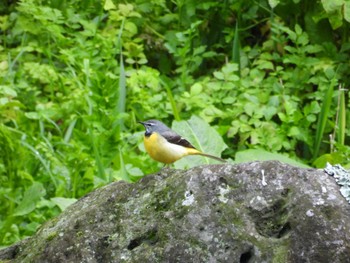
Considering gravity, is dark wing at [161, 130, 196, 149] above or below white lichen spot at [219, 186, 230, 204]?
below

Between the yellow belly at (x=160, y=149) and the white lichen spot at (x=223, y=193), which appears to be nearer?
the white lichen spot at (x=223, y=193)

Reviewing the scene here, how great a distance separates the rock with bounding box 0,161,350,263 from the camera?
268 cm

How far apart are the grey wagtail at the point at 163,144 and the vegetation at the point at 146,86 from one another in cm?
62

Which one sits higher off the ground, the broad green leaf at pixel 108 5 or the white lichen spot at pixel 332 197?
the white lichen spot at pixel 332 197

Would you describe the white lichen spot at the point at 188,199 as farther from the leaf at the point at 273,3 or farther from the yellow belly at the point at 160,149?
the leaf at the point at 273,3

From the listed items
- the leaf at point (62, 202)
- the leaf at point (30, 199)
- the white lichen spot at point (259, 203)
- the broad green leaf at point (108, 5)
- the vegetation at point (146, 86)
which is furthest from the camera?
the broad green leaf at point (108, 5)

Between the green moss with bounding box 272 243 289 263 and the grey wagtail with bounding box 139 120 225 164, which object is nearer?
the green moss with bounding box 272 243 289 263

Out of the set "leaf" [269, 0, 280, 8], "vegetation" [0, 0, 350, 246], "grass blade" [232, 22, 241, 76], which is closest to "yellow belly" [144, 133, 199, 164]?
"vegetation" [0, 0, 350, 246]

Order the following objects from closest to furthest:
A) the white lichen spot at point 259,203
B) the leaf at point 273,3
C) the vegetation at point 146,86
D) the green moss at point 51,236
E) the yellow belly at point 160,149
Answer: the white lichen spot at point 259,203
the green moss at point 51,236
the yellow belly at point 160,149
the vegetation at point 146,86
the leaf at point 273,3

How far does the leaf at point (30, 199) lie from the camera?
5215 millimetres

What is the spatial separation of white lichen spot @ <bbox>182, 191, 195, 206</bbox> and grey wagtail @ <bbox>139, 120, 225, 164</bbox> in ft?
5.41

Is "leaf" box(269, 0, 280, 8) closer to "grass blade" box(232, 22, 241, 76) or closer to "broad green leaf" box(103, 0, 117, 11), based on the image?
"grass blade" box(232, 22, 241, 76)

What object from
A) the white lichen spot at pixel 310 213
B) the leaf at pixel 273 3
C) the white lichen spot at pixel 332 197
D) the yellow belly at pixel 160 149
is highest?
the white lichen spot at pixel 332 197

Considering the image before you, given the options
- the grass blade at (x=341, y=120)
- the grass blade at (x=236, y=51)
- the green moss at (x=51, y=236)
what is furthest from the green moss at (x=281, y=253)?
the grass blade at (x=236, y=51)
